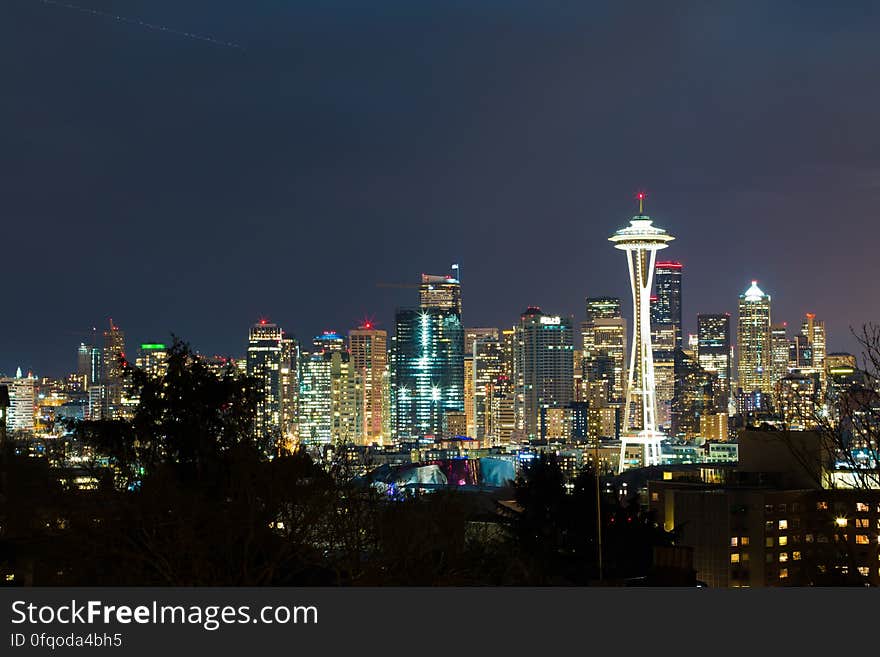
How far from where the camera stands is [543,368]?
132 m

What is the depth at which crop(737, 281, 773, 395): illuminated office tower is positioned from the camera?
121062mm

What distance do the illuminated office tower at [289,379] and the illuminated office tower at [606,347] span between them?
105 feet

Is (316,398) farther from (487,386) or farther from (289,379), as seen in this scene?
(487,386)

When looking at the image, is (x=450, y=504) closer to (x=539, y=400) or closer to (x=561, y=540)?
(x=561, y=540)

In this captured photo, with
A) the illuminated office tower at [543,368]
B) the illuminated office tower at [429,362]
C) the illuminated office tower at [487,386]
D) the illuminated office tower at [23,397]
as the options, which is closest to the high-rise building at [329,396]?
the illuminated office tower at [429,362]

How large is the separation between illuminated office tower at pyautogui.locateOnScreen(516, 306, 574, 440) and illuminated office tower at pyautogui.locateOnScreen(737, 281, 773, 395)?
18.5 metres

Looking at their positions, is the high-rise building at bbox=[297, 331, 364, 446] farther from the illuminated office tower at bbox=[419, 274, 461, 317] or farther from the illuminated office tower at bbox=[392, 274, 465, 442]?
the illuminated office tower at bbox=[419, 274, 461, 317]

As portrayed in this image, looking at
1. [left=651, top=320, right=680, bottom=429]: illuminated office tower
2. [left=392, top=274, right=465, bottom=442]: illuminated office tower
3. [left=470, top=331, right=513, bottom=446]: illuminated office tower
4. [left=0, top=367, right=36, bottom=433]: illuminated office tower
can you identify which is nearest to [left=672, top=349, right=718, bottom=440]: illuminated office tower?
[left=651, top=320, right=680, bottom=429]: illuminated office tower

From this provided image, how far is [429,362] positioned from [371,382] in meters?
7.03

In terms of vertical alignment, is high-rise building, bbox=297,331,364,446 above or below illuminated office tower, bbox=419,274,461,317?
below

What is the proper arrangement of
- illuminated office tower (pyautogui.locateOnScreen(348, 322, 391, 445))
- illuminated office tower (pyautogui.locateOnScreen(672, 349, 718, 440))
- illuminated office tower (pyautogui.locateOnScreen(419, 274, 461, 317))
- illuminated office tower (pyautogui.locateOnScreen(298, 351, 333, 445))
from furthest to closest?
illuminated office tower (pyautogui.locateOnScreen(419, 274, 461, 317)) < illuminated office tower (pyautogui.locateOnScreen(348, 322, 391, 445)) < illuminated office tower (pyautogui.locateOnScreen(298, 351, 333, 445)) < illuminated office tower (pyautogui.locateOnScreen(672, 349, 718, 440))

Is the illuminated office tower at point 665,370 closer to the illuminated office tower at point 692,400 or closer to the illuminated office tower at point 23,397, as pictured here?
the illuminated office tower at point 692,400

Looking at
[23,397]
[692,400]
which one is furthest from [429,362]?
[23,397]
